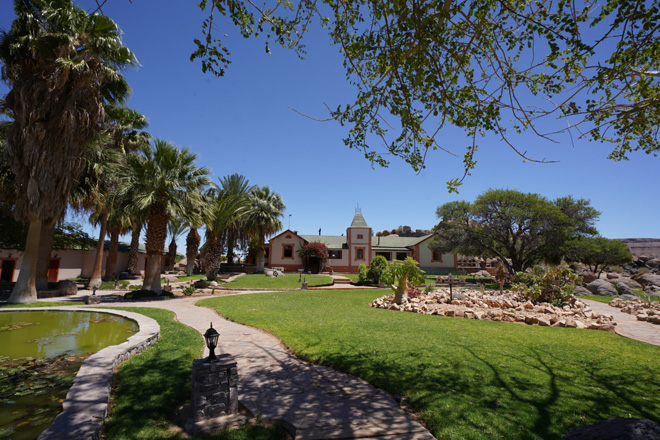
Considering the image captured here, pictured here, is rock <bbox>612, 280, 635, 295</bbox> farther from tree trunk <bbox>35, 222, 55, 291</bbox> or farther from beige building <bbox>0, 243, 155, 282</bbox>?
beige building <bbox>0, 243, 155, 282</bbox>

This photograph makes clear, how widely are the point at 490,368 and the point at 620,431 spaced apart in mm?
3934

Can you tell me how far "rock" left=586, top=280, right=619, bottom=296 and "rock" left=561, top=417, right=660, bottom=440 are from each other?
78.7 ft

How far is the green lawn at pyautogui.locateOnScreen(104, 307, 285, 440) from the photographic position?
11.6 ft

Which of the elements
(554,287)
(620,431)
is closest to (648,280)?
(554,287)

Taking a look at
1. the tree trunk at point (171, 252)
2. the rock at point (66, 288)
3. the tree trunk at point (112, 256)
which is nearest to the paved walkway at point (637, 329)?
the rock at point (66, 288)

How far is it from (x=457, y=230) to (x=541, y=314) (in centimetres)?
2168

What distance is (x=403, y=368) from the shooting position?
5.70m

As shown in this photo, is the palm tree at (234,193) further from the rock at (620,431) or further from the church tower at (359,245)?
the rock at (620,431)

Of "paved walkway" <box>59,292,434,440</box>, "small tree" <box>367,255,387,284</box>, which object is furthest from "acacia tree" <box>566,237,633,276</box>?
"paved walkway" <box>59,292,434,440</box>

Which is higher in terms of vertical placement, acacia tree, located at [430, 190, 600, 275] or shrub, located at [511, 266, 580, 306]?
acacia tree, located at [430, 190, 600, 275]

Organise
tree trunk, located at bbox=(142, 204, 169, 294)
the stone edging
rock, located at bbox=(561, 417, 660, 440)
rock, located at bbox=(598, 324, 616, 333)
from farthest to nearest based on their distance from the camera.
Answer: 1. tree trunk, located at bbox=(142, 204, 169, 294)
2. rock, located at bbox=(598, 324, 616, 333)
3. the stone edging
4. rock, located at bbox=(561, 417, 660, 440)

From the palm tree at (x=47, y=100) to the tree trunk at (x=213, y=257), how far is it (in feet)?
39.8

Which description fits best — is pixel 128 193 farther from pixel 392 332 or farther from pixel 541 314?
pixel 541 314

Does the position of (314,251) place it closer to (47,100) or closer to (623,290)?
(623,290)
